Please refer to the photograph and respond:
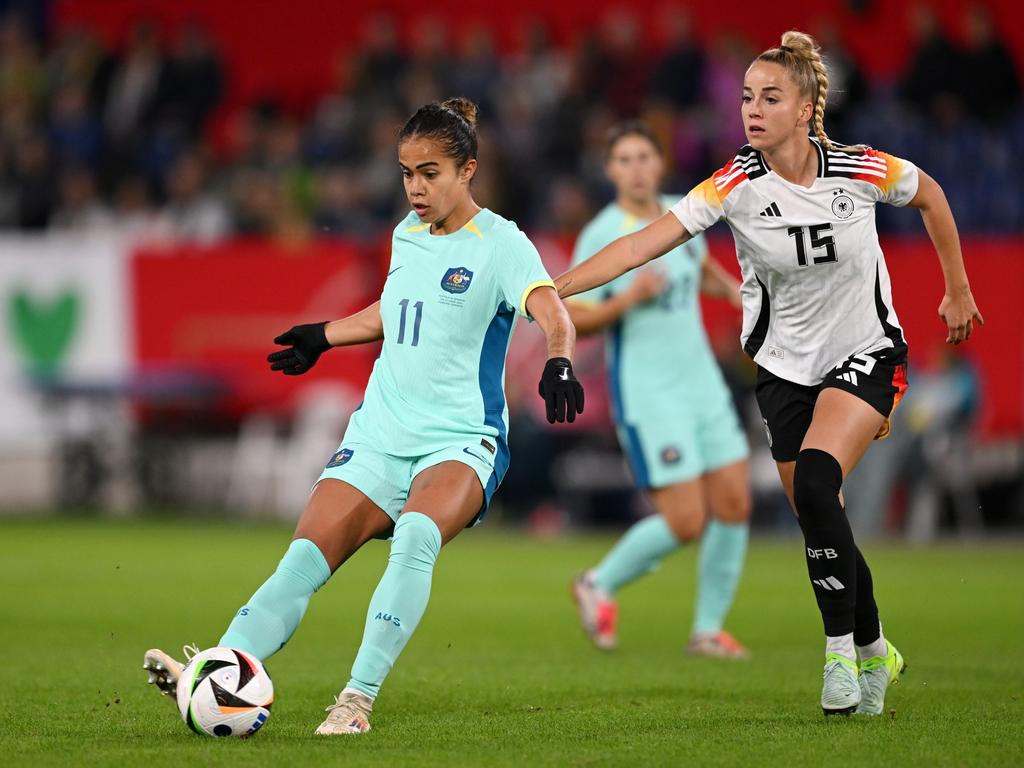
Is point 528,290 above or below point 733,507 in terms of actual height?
above

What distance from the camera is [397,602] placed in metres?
5.88

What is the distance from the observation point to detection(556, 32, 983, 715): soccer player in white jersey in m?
6.30

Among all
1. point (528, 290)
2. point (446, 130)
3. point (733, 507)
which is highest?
point (446, 130)

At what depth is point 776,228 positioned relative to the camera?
6418 millimetres

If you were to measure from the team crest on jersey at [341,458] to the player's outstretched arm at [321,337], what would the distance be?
452mm

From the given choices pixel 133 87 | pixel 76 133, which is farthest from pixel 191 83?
pixel 76 133

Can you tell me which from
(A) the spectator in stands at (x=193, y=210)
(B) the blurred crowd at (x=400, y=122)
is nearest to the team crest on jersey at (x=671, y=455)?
(B) the blurred crowd at (x=400, y=122)

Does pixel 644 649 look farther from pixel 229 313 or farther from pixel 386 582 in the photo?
pixel 229 313

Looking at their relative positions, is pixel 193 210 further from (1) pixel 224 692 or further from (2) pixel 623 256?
(1) pixel 224 692

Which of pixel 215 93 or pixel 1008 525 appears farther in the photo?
pixel 215 93

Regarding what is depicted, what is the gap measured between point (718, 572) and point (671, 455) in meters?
0.73

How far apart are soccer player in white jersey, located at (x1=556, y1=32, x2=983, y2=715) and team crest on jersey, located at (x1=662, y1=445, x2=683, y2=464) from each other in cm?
257

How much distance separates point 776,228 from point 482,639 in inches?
164

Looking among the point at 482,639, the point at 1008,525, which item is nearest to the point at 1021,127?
the point at 1008,525
